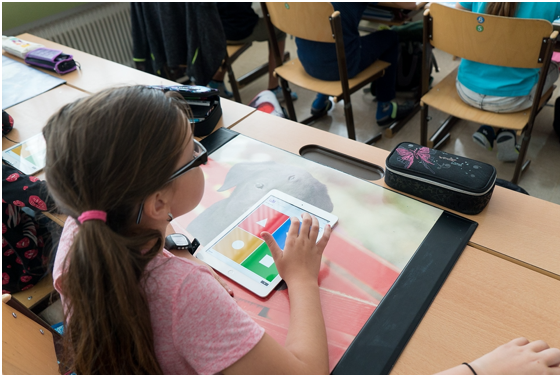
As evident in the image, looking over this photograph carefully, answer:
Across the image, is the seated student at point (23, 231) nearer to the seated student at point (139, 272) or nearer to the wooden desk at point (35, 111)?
the wooden desk at point (35, 111)

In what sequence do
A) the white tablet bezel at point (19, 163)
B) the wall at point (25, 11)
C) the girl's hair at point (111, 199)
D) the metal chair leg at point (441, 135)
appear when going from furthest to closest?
the wall at point (25, 11) → the metal chair leg at point (441, 135) → the white tablet bezel at point (19, 163) → the girl's hair at point (111, 199)

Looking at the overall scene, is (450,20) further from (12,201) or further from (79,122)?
(12,201)

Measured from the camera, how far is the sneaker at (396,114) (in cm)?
242

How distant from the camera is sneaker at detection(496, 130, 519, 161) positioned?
200 centimetres

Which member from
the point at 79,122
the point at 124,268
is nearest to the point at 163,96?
the point at 79,122

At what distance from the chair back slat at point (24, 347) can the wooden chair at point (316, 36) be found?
1.44 metres

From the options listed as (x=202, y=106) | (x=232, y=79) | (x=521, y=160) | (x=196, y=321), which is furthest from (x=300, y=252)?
(x=232, y=79)

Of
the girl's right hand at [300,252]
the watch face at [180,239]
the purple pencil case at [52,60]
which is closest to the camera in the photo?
the girl's right hand at [300,252]

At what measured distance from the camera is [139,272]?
24.7 inches

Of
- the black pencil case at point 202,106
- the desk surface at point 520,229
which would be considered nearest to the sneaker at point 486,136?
the desk surface at point 520,229

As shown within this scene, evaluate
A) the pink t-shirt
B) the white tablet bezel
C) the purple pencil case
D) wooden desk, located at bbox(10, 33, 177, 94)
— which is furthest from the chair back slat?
the purple pencil case

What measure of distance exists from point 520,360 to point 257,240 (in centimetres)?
53

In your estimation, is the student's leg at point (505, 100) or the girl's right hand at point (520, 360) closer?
the girl's right hand at point (520, 360)

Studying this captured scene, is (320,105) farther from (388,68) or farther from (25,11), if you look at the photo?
(25,11)
